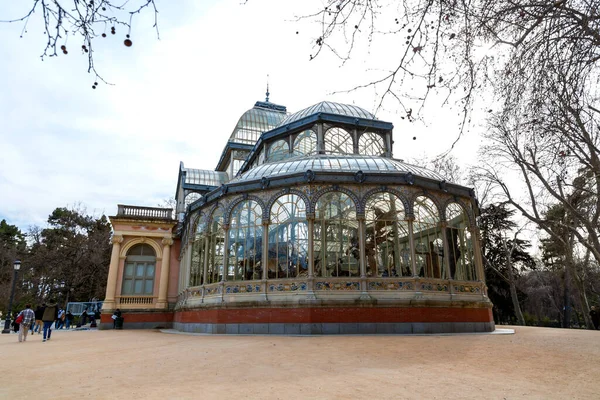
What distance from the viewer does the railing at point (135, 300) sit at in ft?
73.3

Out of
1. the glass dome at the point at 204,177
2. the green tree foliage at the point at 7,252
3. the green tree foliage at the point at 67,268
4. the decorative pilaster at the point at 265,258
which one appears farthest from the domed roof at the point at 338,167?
the green tree foliage at the point at 7,252

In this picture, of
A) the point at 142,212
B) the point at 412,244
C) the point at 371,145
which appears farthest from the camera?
the point at 142,212

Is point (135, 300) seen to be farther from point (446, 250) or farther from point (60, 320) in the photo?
point (446, 250)

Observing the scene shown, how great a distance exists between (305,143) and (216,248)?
24.8ft

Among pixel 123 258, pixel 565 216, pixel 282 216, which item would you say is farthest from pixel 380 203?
pixel 123 258

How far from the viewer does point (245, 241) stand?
16219 millimetres

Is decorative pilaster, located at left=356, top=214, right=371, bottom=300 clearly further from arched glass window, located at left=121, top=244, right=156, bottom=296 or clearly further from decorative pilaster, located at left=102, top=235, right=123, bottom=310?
decorative pilaster, located at left=102, top=235, right=123, bottom=310

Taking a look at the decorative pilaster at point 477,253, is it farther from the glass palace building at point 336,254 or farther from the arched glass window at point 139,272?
the arched glass window at point 139,272

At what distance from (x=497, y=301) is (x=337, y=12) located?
109ft

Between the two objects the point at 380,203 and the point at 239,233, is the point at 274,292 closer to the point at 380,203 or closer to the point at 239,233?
the point at 239,233

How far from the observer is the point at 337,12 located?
3994 mm

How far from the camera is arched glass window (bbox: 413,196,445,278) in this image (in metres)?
15.3

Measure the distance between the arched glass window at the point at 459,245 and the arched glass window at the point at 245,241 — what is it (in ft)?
25.0

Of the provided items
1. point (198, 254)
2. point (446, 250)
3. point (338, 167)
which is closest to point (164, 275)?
point (198, 254)
